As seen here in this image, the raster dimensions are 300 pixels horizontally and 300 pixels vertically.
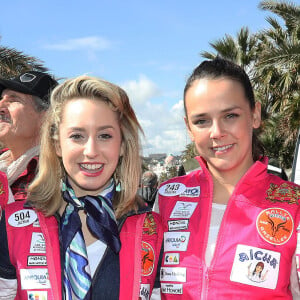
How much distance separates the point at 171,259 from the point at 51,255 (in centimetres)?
61

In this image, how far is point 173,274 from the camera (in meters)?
2.29

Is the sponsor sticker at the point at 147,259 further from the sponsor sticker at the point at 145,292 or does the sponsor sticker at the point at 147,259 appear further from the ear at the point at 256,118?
the ear at the point at 256,118

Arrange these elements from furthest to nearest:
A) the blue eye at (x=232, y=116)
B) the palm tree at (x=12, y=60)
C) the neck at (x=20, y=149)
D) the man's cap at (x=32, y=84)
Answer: the palm tree at (x=12, y=60) → the neck at (x=20, y=149) → the man's cap at (x=32, y=84) → the blue eye at (x=232, y=116)

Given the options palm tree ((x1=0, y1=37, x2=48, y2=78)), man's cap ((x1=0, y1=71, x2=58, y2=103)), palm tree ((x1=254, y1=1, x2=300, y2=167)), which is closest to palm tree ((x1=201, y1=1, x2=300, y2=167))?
palm tree ((x1=254, y1=1, x2=300, y2=167))

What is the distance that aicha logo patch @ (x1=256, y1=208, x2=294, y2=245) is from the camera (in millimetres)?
2223

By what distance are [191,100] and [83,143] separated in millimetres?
648

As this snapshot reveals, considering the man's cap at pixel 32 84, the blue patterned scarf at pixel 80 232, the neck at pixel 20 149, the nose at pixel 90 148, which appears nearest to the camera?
the blue patterned scarf at pixel 80 232

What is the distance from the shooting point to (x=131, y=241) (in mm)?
2209

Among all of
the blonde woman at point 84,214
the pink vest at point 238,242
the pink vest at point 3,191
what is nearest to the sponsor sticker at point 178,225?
the pink vest at point 238,242

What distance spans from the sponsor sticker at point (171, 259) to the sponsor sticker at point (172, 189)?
0.36 metres

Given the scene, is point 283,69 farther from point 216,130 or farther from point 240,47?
point 216,130

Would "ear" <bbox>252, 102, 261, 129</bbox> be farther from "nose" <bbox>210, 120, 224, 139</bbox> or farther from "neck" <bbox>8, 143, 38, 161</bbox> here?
"neck" <bbox>8, 143, 38, 161</bbox>

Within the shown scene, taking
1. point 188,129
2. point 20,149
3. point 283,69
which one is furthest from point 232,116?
point 283,69

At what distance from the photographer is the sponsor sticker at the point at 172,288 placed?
226 centimetres
